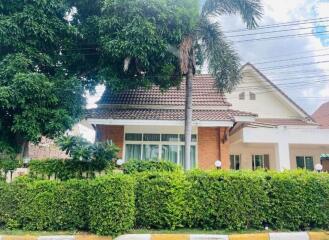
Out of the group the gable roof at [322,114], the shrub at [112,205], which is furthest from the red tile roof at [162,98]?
the gable roof at [322,114]

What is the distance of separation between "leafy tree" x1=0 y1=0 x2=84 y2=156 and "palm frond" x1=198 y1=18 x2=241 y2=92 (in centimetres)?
465

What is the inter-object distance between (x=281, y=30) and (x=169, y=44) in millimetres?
5469

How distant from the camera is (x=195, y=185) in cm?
679

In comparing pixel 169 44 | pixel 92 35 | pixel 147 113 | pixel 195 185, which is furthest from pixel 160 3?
pixel 195 185

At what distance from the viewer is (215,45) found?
34.4 ft

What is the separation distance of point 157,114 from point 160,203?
6116 millimetres

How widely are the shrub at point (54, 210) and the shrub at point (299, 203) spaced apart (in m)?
4.39

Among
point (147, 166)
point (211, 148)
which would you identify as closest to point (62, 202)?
point (147, 166)

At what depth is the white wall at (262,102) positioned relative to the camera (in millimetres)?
17594

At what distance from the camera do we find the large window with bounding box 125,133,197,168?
13.1 meters

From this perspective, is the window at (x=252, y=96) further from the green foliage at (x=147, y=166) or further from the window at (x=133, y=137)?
the green foliage at (x=147, y=166)

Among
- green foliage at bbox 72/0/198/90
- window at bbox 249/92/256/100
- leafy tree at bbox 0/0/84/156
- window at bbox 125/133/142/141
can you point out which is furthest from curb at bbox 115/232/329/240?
window at bbox 249/92/256/100

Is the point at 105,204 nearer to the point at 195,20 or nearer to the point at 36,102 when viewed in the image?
the point at 36,102

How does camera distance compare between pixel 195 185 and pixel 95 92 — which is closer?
pixel 195 185
